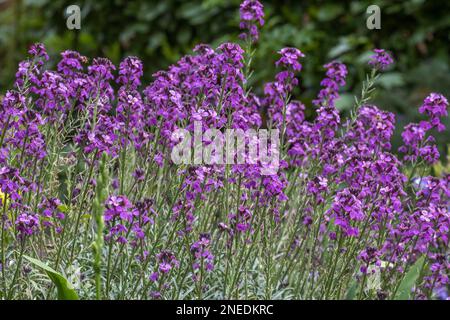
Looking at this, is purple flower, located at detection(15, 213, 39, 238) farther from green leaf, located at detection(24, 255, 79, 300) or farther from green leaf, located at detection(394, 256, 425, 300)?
green leaf, located at detection(394, 256, 425, 300)

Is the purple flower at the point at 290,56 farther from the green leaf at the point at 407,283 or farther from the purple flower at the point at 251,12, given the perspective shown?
the green leaf at the point at 407,283

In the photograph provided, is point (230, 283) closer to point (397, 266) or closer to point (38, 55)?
point (397, 266)

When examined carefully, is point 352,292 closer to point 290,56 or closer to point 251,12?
point 290,56

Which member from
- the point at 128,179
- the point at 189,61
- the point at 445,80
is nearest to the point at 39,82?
the point at 189,61

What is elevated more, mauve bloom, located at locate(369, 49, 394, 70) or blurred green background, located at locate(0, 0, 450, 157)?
blurred green background, located at locate(0, 0, 450, 157)

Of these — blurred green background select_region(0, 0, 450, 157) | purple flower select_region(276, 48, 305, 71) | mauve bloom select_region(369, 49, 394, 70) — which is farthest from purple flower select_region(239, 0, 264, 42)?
blurred green background select_region(0, 0, 450, 157)

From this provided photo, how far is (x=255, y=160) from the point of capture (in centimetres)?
242

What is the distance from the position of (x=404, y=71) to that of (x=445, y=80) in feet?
2.02

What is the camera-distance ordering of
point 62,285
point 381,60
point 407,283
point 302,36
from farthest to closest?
point 302,36 → point 381,60 → point 407,283 → point 62,285

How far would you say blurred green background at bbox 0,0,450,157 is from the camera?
6.62m

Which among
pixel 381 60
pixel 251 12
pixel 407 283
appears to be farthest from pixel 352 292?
pixel 251 12

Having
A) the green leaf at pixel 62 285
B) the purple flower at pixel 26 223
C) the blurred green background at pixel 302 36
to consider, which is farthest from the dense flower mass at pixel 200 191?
the blurred green background at pixel 302 36

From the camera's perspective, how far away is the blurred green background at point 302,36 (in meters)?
6.62

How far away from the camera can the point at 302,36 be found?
6863 mm
